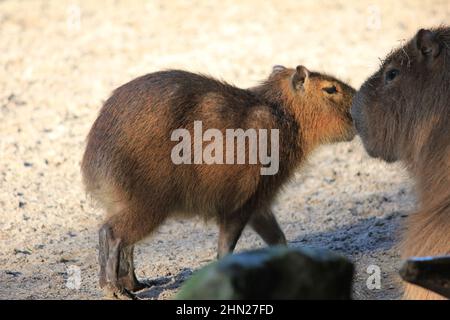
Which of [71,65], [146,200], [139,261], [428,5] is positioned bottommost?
[139,261]

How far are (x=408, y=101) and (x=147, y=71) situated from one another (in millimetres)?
4940

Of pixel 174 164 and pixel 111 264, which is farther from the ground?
pixel 174 164

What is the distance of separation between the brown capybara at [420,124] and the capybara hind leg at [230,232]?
955 millimetres

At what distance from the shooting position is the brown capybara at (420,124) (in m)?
4.85

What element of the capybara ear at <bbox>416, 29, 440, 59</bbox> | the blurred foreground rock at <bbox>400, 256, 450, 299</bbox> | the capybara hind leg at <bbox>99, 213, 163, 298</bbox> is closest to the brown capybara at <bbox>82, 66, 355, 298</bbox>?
the capybara hind leg at <bbox>99, 213, 163, 298</bbox>

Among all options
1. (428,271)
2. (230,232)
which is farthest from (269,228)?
(428,271)

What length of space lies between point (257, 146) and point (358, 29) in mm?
5621

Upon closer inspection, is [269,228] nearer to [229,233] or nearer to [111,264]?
[229,233]

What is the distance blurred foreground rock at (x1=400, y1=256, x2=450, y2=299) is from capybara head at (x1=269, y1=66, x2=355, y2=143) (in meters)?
2.41

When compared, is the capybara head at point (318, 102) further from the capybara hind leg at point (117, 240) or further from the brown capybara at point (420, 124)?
the capybara hind leg at point (117, 240)

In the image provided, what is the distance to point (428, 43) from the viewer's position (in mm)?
5070

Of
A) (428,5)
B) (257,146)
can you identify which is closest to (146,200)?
(257,146)
